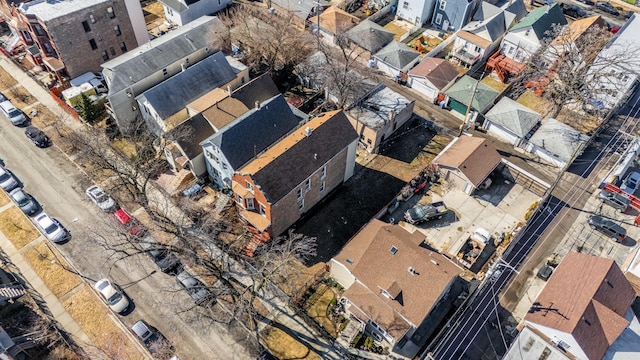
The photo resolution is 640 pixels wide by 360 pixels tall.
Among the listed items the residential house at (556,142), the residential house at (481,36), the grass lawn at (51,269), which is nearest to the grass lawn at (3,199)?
the grass lawn at (51,269)

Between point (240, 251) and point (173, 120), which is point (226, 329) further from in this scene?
point (173, 120)

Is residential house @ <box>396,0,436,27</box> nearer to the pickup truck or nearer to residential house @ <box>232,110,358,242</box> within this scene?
residential house @ <box>232,110,358,242</box>

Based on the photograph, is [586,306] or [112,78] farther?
[112,78]

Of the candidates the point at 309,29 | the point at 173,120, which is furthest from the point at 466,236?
the point at 309,29

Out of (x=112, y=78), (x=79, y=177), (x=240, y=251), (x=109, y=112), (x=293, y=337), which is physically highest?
(x=112, y=78)

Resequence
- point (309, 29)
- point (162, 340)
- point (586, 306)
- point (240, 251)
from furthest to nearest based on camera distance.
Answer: point (309, 29)
point (240, 251)
point (162, 340)
point (586, 306)

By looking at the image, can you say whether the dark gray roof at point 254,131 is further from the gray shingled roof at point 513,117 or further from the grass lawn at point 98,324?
the gray shingled roof at point 513,117
